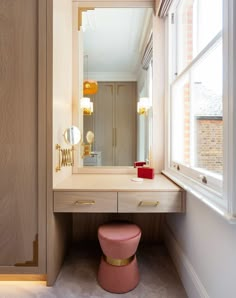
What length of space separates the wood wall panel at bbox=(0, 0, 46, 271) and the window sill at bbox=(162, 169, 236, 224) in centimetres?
103

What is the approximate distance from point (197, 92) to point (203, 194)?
709 millimetres

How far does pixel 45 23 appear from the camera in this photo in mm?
1488

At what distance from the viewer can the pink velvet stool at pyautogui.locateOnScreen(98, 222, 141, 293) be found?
1.49 metres

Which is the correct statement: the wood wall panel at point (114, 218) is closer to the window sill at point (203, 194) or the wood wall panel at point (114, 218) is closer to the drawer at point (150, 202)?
the window sill at point (203, 194)

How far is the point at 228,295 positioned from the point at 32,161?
1342 mm

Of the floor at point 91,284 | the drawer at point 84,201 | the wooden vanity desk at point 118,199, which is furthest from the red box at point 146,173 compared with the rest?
the floor at point 91,284

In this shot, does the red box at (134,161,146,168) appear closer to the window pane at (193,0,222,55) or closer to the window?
the window

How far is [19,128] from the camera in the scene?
152 centimetres

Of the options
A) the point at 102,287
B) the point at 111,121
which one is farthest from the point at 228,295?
the point at 111,121

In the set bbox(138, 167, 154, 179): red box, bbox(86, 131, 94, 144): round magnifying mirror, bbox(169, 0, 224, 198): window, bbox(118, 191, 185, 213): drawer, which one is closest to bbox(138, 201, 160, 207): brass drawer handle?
bbox(118, 191, 185, 213): drawer

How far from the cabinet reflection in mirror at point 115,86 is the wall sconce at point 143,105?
0.03m

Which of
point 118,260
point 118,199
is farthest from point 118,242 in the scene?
point 118,199

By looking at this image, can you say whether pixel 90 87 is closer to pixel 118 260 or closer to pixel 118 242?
pixel 118 242

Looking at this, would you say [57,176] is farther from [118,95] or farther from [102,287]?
[118,95]
